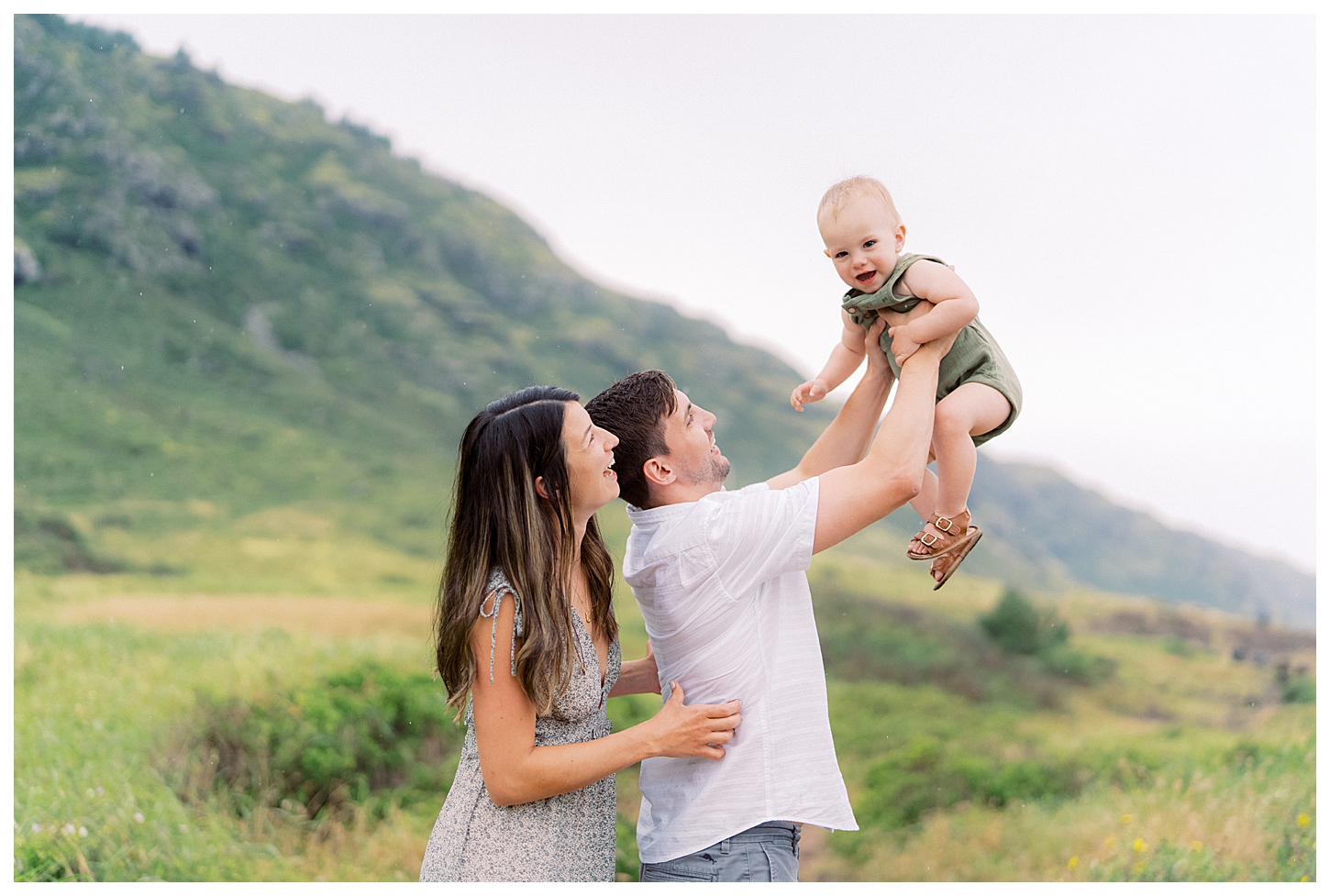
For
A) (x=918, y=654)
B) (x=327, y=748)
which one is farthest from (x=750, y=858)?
(x=918, y=654)

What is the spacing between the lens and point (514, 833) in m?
1.80

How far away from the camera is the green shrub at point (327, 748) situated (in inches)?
239

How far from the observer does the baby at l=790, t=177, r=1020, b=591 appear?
196 cm

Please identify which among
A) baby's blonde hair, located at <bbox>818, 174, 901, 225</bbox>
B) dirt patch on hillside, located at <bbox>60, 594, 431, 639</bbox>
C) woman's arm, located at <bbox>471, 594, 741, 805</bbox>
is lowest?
dirt patch on hillside, located at <bbox>60, 594, 431, 639</bbox>

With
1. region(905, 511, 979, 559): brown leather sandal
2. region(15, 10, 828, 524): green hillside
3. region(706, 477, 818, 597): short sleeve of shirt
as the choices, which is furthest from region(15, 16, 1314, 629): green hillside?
region(706, 477, 818, 597): short sleeve of shirt

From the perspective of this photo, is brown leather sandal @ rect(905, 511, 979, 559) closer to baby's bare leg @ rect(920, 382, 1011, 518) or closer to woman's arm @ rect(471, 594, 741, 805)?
baby's bare leg @ rect(920, 382, 1011, 518)

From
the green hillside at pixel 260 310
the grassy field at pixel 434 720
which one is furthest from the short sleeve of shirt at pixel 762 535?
the green hillside at pixel 260 310

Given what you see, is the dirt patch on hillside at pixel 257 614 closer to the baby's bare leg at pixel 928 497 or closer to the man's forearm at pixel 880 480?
the baby's bare leg at pixel 928 497

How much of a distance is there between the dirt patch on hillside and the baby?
25.2 ft

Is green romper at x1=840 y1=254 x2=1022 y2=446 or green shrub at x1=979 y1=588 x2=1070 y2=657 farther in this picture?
green shrub at x1=979 y1=588 x2=1070 y2=657

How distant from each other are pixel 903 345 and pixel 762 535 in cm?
51

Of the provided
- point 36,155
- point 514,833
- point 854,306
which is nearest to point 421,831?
point 514,833

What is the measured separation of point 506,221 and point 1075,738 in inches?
539

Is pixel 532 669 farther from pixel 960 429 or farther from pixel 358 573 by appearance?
pixel 358 573
